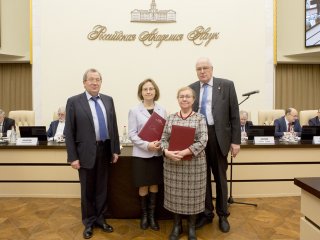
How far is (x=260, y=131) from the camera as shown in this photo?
4348mm

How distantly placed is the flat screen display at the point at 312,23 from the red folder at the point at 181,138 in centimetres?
524

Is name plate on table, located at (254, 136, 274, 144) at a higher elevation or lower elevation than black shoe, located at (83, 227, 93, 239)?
higher

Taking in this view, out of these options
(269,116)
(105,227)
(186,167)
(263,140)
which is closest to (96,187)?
(105,227)

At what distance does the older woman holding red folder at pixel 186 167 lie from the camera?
2.70 metres

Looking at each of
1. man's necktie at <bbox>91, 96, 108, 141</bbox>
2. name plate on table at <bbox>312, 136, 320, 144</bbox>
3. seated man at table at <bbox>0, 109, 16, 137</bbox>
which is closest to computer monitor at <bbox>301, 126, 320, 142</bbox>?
name plate on table at <bbox>312, 136, 320, 144</bbox>

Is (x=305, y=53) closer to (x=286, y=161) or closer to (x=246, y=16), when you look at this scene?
(x=246, y=16)

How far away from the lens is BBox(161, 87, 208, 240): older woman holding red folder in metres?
2.70

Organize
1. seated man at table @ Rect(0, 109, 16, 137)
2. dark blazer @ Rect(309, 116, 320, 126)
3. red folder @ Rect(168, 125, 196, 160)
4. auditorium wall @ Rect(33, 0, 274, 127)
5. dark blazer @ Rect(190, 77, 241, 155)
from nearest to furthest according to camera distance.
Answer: red folder @ Rect(168, 125, 196, 160)
dark blazer @ Rect(190, 77, 241, 155)
seated man at table @ Rect(0, 109, 16, 137)
dark blazer @ Rect(309, 116, 320, 126)
auditorium wall @ Rect(33, 0, 274, 127)

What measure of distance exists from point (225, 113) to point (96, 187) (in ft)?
4.82

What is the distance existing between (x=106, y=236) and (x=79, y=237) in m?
0.26

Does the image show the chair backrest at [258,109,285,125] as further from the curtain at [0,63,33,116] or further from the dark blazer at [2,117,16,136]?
the curtain at [0,63,33,116]

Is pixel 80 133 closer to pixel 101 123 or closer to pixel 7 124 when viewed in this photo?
pixel 101 123

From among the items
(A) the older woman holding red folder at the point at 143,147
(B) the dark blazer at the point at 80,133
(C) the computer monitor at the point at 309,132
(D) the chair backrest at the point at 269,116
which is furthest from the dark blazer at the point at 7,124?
(C) the computer monitor at the point at 309,132

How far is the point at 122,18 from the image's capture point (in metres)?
6.71
